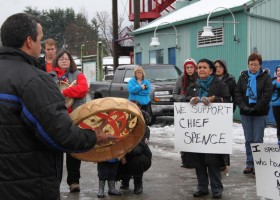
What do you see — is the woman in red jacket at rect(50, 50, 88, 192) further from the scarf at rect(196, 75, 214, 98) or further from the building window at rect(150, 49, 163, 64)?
the building window at rect(150, 49, 163, 64)

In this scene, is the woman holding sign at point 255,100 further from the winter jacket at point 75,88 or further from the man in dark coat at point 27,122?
the man in dark coat at point 27,122

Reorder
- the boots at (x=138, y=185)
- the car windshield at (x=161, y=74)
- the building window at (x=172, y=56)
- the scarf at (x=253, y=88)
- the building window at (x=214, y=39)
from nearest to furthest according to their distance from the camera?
the boots at (x=138, y=185), the scarf at (x=253, y=88), the car windshield at (x=161, y=74), the building window at (x=214, y=39), the building window at (x=172, y=56)

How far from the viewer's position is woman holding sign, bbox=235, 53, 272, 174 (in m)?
7.90

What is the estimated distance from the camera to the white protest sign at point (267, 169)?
5.58m

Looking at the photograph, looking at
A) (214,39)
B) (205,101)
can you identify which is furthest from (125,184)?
(214,39)

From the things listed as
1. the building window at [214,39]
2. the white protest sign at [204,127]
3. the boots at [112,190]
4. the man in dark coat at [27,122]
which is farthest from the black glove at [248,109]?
the building window at [214,39]

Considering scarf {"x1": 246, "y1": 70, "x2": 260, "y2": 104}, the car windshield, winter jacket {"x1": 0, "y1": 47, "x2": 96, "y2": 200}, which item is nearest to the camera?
winter jacket {"x1": 0, "y1": 47, "x2": 96, "y2": 200}

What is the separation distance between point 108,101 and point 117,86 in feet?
42.7

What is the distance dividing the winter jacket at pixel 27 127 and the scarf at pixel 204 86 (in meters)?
4.05

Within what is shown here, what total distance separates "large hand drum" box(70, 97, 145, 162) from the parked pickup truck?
374 inches

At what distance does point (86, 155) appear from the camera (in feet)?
13.5

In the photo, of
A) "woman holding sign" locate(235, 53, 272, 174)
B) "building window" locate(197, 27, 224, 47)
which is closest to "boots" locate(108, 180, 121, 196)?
"woman holding sign" locate(235, 53, 272, 174)

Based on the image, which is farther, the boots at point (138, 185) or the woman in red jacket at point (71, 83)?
the boots at point (138, 185)

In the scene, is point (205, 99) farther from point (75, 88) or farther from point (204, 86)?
point (75, 88)
